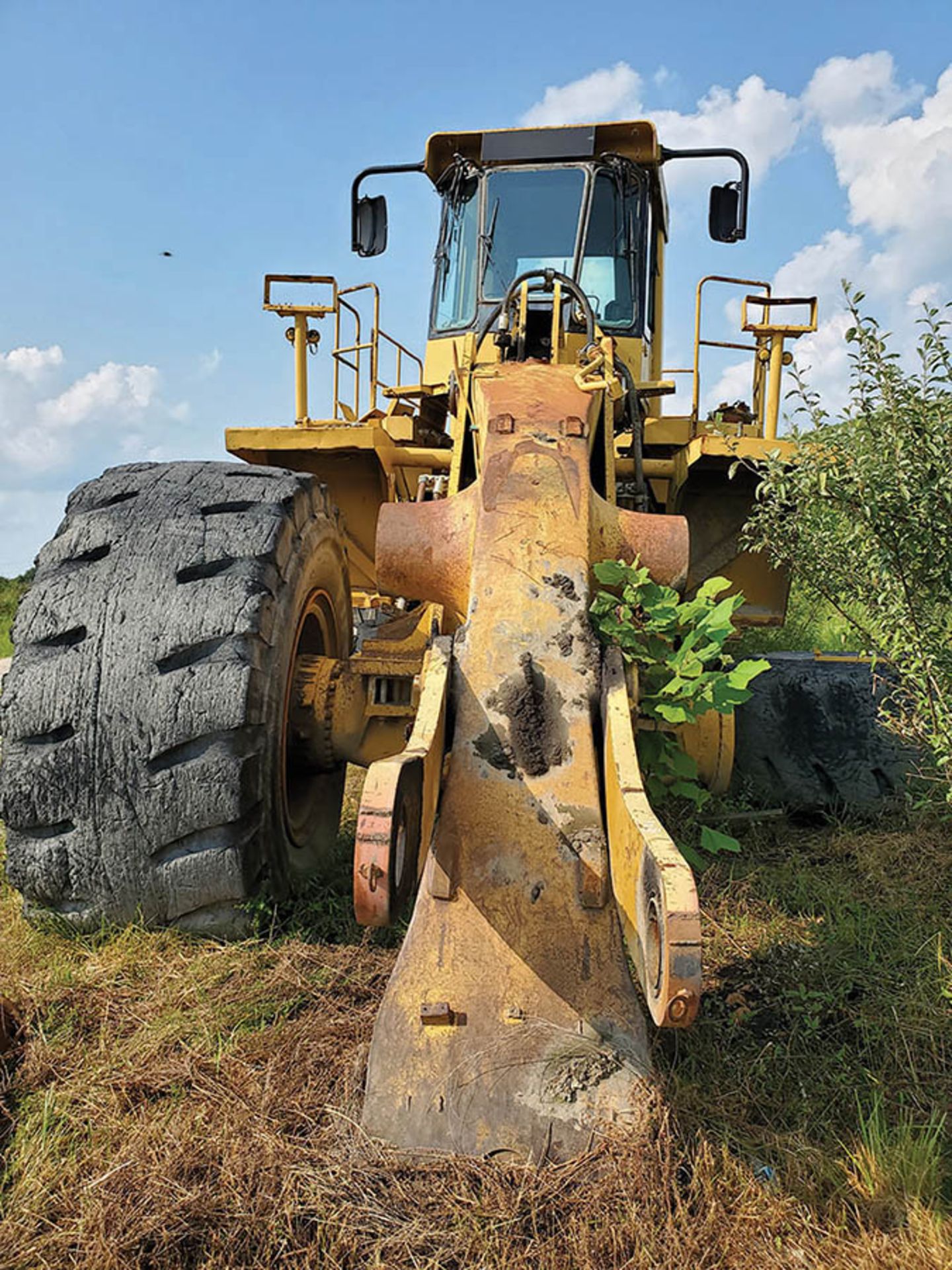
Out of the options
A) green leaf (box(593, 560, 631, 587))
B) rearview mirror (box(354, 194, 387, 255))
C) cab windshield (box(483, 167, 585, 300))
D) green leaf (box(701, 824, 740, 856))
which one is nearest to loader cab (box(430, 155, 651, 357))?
cab windshield (box(483, 167, 585, 300))

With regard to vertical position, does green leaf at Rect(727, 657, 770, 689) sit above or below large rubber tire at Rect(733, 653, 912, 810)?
above

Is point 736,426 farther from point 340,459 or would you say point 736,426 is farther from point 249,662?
point 249,662

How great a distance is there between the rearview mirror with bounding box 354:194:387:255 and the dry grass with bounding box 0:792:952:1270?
420 cm

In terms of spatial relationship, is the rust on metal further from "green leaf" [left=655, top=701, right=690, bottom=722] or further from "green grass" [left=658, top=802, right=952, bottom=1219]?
"green grass" [left=658, top=802, right=952, bottom=1219]

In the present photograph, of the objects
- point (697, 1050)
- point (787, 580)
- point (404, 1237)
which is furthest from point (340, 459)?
point (404, 1237)

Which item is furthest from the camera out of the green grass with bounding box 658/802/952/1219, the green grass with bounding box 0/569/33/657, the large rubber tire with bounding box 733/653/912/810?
the green grass with bounding box 0/569/33/657

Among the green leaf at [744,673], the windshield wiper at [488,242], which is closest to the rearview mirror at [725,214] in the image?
the windshield wiper at [488,242]

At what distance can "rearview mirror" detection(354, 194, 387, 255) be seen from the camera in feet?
19.7

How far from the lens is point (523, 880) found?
233cm

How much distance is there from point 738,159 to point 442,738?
4686mm

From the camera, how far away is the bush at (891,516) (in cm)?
306

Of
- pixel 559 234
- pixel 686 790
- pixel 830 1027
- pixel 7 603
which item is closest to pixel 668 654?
pixel 686 790

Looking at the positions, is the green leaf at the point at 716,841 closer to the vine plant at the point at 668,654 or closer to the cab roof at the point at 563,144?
the vine plant at the point at 668,654

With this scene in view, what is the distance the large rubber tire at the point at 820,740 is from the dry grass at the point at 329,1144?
1220mm
